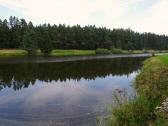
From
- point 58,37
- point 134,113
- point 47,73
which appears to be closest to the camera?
point 134,113

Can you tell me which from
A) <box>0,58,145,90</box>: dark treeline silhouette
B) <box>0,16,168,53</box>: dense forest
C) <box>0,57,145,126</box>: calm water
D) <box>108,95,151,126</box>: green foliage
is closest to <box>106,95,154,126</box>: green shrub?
<box>108,95,151,126</box>: green foliage

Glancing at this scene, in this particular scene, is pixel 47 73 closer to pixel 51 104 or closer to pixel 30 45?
pixel 51 104

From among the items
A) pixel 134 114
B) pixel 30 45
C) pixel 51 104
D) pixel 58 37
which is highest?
pixel 58 37

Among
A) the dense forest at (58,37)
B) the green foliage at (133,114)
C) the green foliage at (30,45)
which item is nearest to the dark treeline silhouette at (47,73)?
the green foliage at (133,114)

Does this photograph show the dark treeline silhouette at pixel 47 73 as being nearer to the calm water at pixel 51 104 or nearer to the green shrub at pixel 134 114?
the calm water at pixel 51 104

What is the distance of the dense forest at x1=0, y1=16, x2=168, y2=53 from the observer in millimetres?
95812

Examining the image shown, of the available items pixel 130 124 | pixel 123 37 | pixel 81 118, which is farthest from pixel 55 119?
pixel 123 37

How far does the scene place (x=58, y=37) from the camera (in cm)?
11606

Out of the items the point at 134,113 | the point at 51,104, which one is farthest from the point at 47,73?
the point at 134,113

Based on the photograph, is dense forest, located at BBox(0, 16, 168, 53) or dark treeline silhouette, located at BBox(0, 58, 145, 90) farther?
dense forest, located at BBox(0, 16, 168, 53)

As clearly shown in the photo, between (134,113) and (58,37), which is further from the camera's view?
(58,37)

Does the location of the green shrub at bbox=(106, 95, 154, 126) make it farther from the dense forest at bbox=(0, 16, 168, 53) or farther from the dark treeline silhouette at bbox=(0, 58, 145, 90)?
the dense forest at bbox=(0, 16, 168, 53)

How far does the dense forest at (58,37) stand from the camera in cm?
9581

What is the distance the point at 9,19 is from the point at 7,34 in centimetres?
1220
